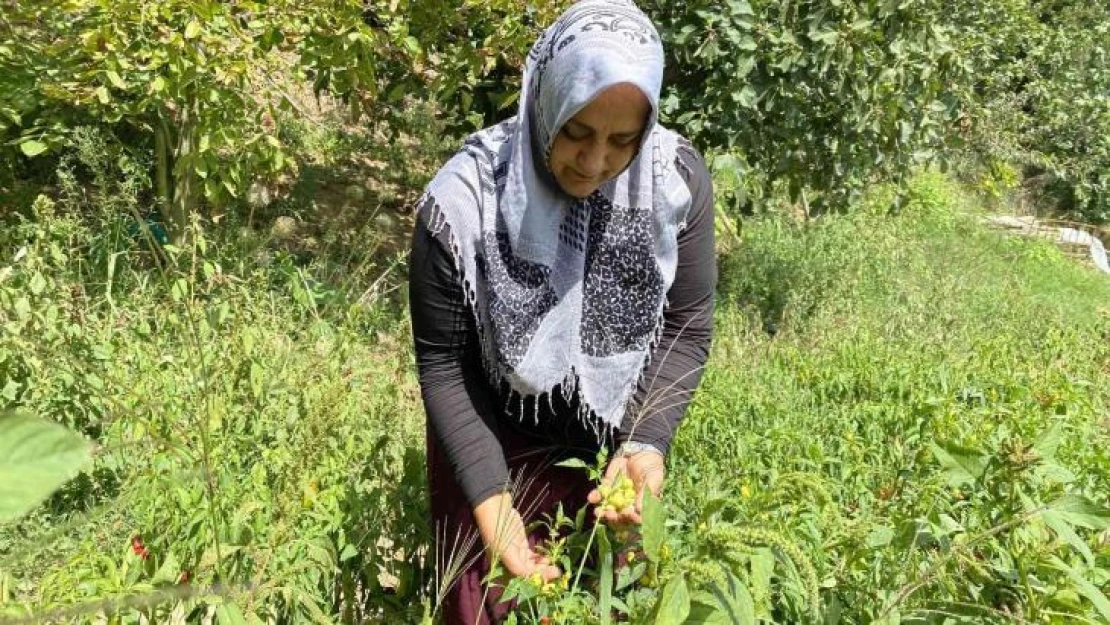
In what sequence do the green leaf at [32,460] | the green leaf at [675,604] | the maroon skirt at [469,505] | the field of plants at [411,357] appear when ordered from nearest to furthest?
the green leaf at [32,460] < the green leaf at [675,604] < the field of plants at [411,357] < the maroon skirt at [469,505]

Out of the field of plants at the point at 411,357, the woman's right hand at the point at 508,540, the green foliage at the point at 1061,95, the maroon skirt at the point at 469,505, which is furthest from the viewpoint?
the green foliage at the point at 1061,95

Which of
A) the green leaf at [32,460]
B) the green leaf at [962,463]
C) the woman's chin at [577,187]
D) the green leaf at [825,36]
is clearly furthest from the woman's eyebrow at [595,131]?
the green leaf at [825,36]

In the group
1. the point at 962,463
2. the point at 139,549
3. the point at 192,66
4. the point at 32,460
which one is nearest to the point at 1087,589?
the point at 962,463

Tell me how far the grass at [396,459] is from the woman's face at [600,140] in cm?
58

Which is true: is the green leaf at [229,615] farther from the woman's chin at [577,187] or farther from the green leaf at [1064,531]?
the green leaf at [1064,531]

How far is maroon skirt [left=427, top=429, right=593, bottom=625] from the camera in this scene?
1626mm

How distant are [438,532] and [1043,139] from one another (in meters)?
11.0

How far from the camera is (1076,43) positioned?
10391mm

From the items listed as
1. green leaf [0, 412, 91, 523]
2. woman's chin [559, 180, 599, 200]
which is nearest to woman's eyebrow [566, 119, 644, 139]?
woman's chin [559, 180, 599, 200]

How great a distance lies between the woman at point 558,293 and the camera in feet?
4.78

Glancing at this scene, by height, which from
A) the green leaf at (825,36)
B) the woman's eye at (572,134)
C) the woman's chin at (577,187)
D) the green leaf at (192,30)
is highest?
the green leaf at (192,30)

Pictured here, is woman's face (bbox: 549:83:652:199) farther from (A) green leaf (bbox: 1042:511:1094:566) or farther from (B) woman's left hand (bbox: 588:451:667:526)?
(A) green leaf (bbox: 1042:511:1094:566)

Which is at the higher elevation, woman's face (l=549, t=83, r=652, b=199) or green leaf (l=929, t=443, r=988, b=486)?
woman's face (l=549, t=83, r=652, b=199)

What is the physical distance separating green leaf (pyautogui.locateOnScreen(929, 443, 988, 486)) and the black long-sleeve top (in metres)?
0.46
